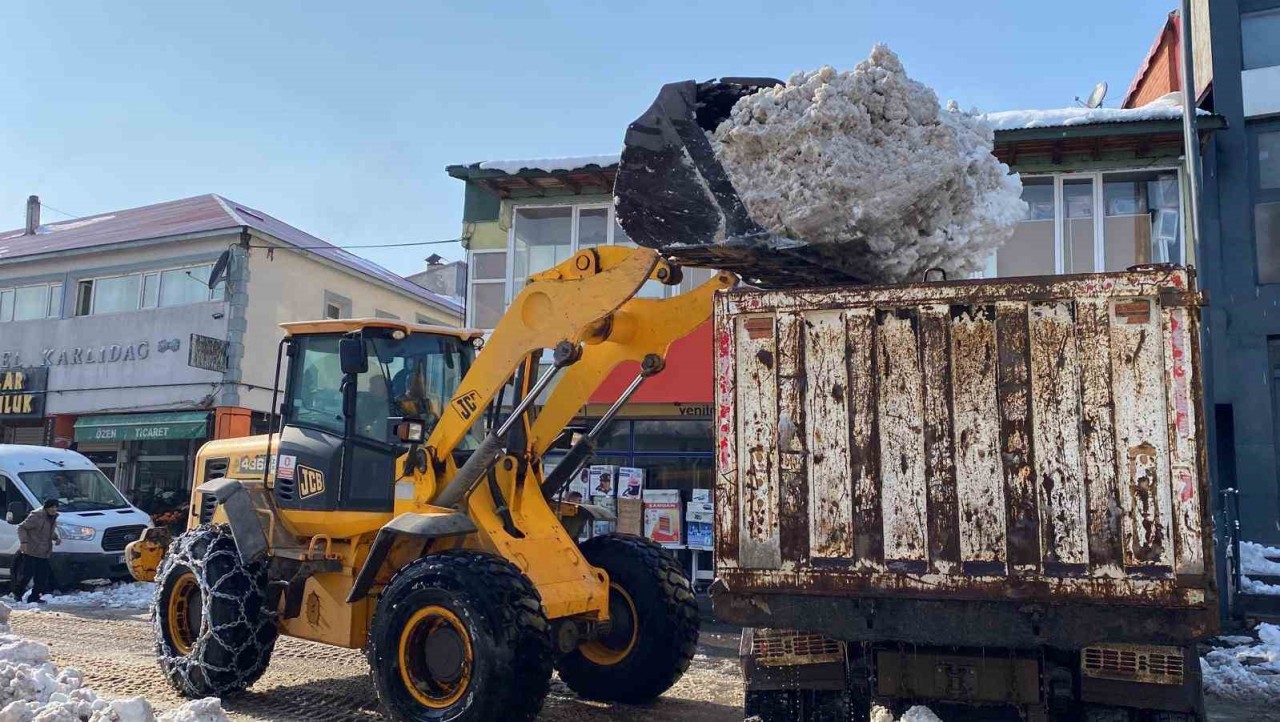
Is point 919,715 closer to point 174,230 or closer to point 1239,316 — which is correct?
point 1239,316

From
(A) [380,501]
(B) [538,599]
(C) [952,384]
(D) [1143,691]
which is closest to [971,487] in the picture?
(C) [952,384]

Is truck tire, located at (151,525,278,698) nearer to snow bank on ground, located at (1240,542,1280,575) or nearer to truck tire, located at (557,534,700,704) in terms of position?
truck tire, located at (557,534,700,704)

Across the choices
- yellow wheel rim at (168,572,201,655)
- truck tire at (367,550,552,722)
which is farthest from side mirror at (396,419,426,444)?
yellow wheel rim at (168,572,201,655)

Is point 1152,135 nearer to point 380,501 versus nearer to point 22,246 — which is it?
point 380,501

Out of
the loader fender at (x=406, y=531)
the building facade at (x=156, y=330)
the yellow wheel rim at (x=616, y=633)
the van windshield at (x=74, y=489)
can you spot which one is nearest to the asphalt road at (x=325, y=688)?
the yellow wheel rim at (x=616, y=633)

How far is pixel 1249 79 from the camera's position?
1494 cm

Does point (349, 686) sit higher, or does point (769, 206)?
point (769, 206)

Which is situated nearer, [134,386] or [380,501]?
[380,501]

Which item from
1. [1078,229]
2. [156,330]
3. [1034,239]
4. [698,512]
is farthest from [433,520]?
[156,330]

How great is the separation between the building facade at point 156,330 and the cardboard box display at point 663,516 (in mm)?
10291

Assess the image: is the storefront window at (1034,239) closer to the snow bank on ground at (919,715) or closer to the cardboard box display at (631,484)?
the cardboard box display at (631,484)

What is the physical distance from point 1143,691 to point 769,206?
3.07 metres

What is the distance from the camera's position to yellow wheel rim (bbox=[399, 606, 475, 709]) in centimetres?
617

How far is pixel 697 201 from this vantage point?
6062 millimetres
